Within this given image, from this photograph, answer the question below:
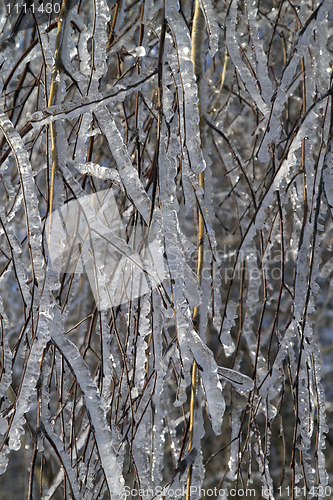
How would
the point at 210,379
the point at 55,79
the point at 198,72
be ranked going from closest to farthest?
the point at 210,379
the point at 55,79
the point at 198,72

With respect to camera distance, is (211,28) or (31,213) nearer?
(31,213)

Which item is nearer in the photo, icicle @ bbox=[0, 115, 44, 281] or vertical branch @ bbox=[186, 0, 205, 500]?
icicle @ bbox=[0, 115, 44, 281]

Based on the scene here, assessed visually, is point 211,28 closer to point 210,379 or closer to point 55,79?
point 55,79

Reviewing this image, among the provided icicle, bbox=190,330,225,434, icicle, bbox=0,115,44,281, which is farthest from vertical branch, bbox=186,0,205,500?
Result: icicle, bbox=0,115,44,281

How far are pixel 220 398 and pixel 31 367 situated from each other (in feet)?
0.70

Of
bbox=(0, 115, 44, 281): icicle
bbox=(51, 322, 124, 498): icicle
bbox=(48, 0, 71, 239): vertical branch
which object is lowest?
bbox=(51, 322, 124, 498): icicle

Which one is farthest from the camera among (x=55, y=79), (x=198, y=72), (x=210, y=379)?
(x=198, y=72)

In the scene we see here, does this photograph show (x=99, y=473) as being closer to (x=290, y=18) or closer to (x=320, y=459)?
(x=320, y=459)

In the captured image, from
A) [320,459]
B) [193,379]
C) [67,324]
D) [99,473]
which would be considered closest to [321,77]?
[193,379]

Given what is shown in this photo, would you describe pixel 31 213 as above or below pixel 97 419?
above

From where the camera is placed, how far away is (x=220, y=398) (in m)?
0.56

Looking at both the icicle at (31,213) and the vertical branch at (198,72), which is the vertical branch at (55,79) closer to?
the icicle at (31,213)

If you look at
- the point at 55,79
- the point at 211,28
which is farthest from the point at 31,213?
the point at 211,28

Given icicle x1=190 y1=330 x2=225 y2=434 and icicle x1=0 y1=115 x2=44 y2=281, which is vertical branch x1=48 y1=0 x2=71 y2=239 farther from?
icicle x1=190 y1=330 x2=225 y2=434
